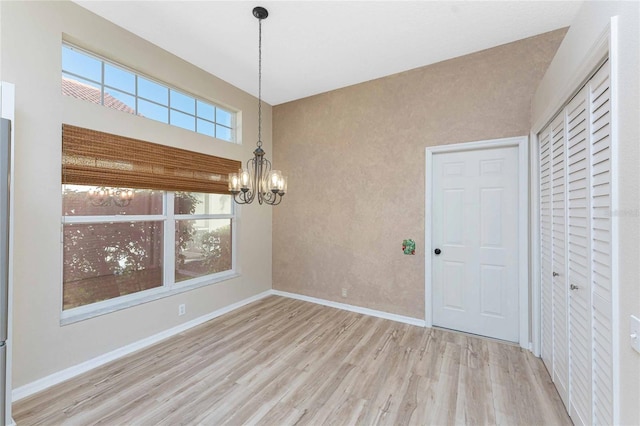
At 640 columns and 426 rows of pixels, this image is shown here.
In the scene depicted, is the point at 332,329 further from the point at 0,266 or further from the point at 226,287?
the point at 0,266

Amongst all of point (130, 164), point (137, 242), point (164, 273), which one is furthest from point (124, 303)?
point (130, 164)

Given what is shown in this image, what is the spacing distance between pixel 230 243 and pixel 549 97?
152 inches

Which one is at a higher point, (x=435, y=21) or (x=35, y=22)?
(x=435, y=21)

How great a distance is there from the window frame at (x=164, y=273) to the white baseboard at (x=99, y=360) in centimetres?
39

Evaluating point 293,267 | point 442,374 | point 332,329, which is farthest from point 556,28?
point 293,267

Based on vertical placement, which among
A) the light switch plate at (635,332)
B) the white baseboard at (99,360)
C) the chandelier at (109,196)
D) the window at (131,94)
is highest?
the window at (131,94)

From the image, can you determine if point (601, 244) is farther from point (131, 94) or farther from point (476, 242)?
point (131, 94)

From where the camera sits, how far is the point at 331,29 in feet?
8.57

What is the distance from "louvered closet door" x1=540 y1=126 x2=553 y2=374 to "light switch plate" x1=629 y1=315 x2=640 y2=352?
1.39 m

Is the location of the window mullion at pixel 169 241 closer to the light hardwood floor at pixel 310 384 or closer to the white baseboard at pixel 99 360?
the white baseboard at pixel 99 360

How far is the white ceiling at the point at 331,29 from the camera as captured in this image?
233 cm

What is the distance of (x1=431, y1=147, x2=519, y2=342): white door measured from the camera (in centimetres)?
287

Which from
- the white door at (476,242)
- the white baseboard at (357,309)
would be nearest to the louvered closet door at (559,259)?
the white door at (476,242)

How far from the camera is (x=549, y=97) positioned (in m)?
2.11
